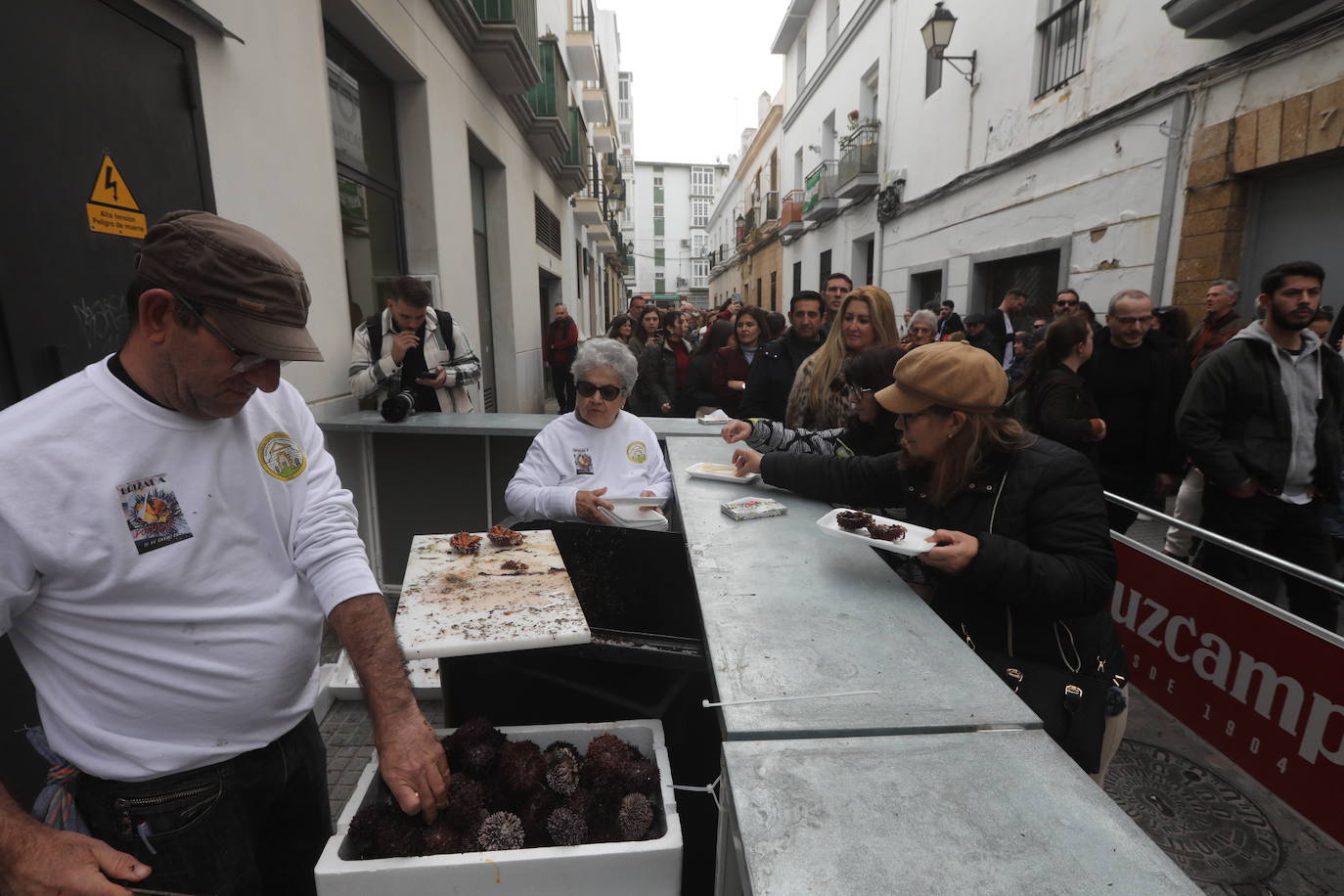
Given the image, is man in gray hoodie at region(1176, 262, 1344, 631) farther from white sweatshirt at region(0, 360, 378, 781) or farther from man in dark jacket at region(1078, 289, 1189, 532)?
white sweatshirt at region(0, 360, 378, 781)

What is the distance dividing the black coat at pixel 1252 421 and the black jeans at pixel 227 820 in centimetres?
417

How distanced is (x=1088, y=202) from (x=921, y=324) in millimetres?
2737

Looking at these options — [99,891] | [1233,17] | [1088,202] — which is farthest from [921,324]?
[99,891]

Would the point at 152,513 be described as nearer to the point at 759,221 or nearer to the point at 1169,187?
the point at 1169,187

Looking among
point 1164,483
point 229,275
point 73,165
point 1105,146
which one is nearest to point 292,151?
point 73,165

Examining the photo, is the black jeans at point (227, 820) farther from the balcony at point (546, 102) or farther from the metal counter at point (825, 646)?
the balcony at point (546, 102)

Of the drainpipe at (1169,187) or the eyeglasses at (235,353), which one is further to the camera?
the drainpipe at (1169,187)

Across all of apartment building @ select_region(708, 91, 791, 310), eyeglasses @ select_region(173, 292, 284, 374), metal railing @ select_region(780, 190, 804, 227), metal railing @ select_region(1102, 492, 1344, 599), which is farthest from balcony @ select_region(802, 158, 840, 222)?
eyeglasses @ select_region(173, 292, 284, 374)

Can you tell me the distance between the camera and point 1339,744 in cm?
225

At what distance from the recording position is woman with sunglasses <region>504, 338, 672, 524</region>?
306cm

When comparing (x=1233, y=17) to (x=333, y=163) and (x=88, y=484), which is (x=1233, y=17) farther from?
(x=88, y=484)

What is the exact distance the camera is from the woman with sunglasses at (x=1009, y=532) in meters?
1.65

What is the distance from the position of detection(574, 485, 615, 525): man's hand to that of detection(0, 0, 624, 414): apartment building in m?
1.79

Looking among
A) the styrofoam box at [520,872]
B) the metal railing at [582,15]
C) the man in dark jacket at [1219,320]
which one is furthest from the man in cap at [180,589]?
the metal railing at [582,15]
